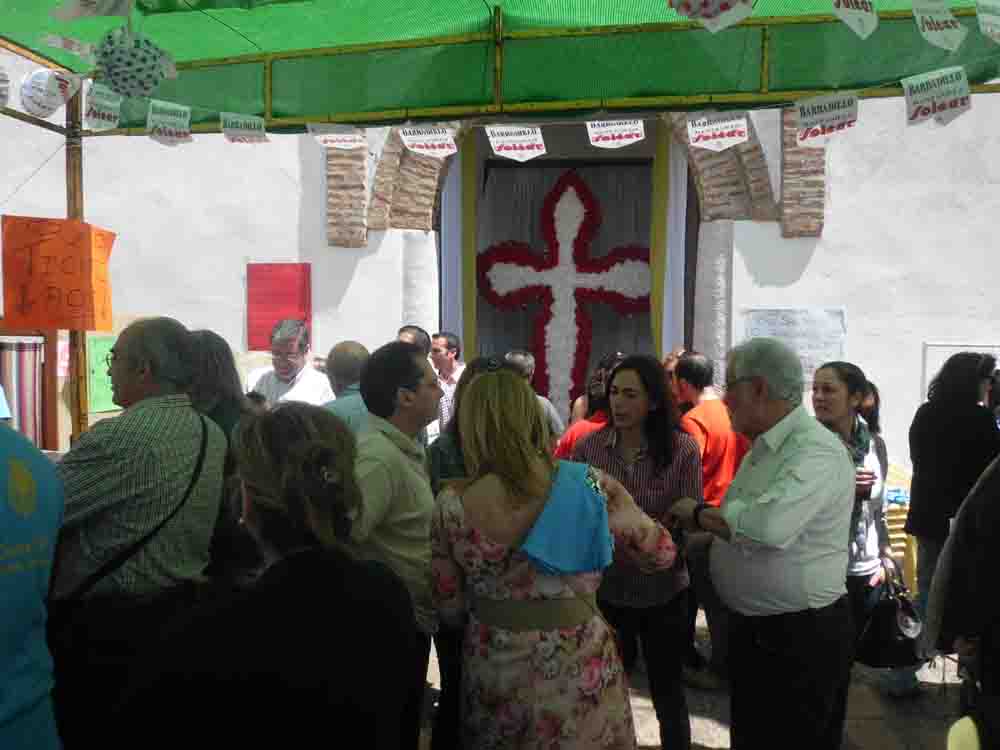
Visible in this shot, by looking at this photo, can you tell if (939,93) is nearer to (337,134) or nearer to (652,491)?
(652,491)

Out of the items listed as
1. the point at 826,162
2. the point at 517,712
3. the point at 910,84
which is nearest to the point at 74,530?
the point at 517,712

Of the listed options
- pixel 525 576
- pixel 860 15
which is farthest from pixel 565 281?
pixel 525 576

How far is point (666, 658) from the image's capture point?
3.13 m

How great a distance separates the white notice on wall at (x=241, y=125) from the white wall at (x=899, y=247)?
14.6 feet

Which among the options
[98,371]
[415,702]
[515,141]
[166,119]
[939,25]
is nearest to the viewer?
[415,702]

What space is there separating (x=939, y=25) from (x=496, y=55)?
1.95 m

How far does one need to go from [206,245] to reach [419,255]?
204 centimetres

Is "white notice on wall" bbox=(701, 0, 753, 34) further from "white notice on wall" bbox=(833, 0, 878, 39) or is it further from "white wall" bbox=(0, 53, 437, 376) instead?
"white wall" bbox=(0, 53, 437, 376)

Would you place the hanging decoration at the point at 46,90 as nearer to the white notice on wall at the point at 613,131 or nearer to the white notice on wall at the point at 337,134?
the white notice on wall at the point at 337,134

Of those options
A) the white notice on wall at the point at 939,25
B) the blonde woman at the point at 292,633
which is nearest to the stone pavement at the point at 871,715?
the blonde woman at the point at 292,633

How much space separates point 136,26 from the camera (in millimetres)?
4195

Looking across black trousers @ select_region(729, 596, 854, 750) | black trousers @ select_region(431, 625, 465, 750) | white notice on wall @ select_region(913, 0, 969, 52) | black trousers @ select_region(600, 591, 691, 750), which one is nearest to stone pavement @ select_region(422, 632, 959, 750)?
black trousers @ select_region(600, 591, 691, 750)

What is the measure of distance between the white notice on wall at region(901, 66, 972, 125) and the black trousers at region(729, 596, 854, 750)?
7.52 ft

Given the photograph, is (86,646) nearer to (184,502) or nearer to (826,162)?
(184,502)
